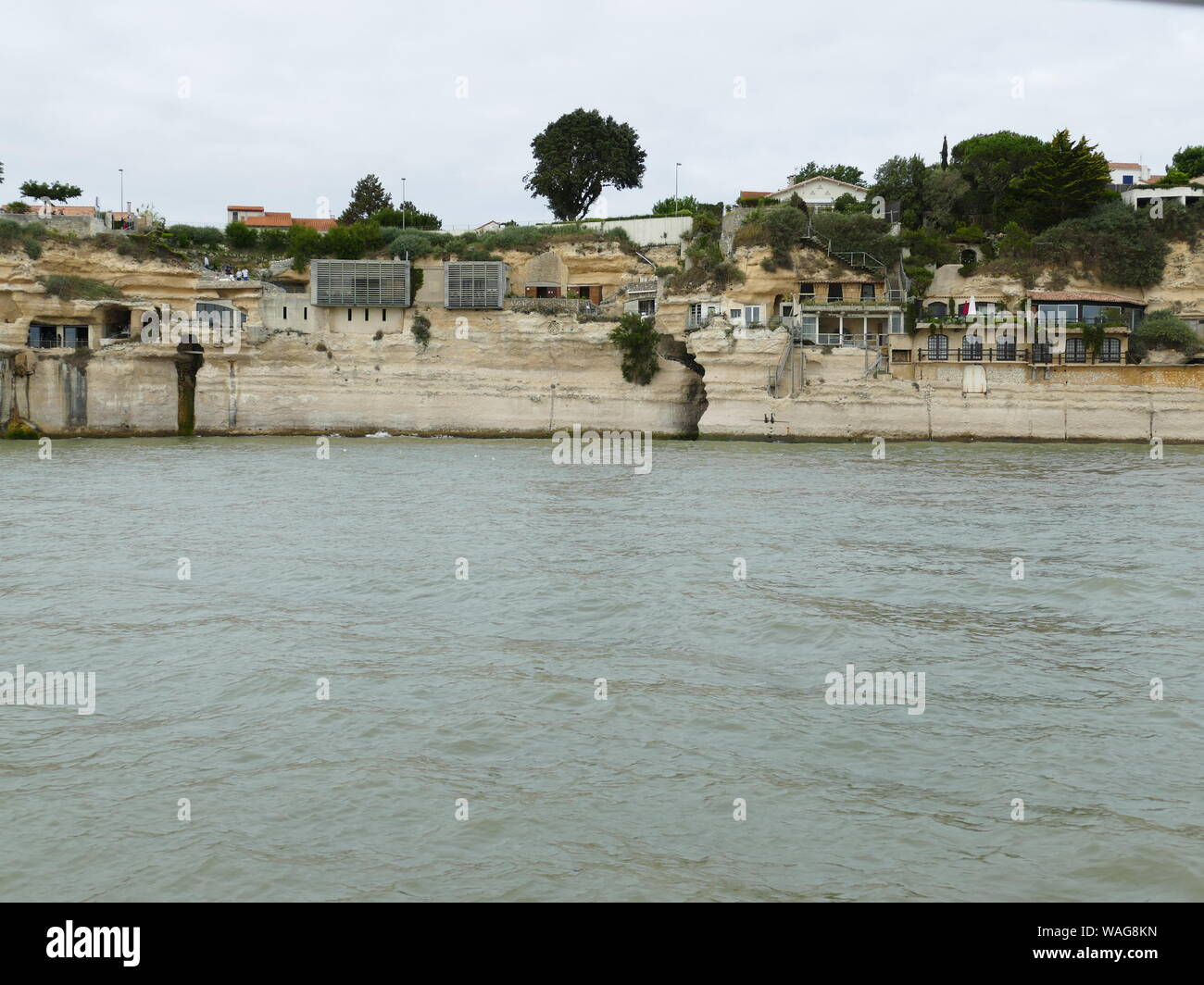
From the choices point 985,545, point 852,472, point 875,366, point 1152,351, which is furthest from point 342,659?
point 1152,351

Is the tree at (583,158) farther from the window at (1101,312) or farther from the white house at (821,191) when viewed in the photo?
the window at (1101,312)

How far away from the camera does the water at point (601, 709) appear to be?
7289 mm

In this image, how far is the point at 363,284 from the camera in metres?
47.8

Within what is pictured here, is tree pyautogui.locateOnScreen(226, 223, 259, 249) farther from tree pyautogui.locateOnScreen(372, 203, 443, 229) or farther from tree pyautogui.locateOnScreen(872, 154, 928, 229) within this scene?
tree pyautogui.locateOnScreen(872, 154, 928, 229)

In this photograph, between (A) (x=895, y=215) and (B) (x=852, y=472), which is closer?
(B) (x=852, y=472)

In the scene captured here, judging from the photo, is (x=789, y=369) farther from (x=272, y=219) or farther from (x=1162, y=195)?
(x=272, y=219)

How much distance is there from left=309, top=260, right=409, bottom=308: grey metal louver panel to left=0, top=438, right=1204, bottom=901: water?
1039 inches

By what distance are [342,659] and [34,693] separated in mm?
2806

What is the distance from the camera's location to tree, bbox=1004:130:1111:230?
165ft

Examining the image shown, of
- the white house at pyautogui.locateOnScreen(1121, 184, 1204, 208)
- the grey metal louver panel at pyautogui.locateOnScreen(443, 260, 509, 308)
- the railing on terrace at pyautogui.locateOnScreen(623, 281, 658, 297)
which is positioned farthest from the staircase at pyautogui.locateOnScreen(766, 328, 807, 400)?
the white house at pyautogui.locateOnScreen(1121, 184, 1204, 208)

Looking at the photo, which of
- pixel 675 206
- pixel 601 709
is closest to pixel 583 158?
pixel 675 206

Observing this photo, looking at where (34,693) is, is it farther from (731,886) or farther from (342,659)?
(731,886)

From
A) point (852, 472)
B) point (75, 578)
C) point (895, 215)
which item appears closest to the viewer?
point (75, 578)
